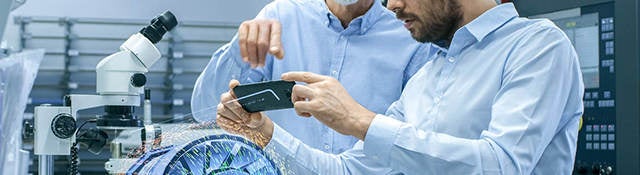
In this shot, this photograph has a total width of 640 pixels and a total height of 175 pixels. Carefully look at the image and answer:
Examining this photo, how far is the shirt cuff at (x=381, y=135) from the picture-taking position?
1361mm

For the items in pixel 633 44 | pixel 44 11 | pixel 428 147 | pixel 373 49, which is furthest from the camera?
pixel 44 11

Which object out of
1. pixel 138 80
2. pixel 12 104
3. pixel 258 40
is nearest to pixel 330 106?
pixel 258 40

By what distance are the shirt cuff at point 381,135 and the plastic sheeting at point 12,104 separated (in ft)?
6.18

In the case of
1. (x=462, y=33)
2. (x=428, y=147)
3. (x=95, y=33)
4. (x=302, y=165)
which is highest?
(x=462, y=33)

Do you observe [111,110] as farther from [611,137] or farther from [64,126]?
[611,137]

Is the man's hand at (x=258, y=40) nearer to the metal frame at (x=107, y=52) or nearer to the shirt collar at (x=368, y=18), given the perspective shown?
the shirt collar at (x=368, y=18)

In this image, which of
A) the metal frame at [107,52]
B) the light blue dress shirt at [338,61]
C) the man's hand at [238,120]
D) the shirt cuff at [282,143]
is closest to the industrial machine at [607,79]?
the light blue dress shirt at [338,61]

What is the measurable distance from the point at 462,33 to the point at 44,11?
685 centimetres

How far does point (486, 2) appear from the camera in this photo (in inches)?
65.6

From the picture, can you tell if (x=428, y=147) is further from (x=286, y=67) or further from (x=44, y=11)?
(x=44, y=11)

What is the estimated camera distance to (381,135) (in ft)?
4.47

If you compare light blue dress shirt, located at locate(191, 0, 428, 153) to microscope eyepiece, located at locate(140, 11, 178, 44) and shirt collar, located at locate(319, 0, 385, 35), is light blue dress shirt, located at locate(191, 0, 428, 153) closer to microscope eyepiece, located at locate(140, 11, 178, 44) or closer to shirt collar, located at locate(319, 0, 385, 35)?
shirt collar, located at locate(319, 0, 385, 35)

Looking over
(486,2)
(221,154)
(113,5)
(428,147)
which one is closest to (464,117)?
(428,147)

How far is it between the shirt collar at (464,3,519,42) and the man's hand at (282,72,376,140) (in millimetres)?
342
